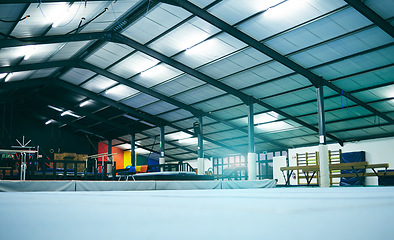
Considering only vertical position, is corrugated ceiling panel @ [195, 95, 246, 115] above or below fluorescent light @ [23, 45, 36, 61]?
below

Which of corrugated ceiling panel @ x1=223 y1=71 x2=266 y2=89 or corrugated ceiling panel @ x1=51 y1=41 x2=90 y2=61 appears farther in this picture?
corrugated ceiling panel @ x1=223 y1=71 x2=266 y2=89

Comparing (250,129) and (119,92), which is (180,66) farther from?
(119,92)

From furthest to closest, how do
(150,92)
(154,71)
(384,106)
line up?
(150,92), (154,71), (384,106)

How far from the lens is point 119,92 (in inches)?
669

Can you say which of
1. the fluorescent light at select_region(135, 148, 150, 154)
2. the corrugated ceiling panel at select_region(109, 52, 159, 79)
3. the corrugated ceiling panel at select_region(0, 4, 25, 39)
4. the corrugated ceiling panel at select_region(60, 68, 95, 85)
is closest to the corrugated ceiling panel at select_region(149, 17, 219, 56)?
the corrugated ceiling panel at select_region(109, 52, 159, 79)

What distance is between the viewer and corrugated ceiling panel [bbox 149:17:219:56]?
10.3 meters

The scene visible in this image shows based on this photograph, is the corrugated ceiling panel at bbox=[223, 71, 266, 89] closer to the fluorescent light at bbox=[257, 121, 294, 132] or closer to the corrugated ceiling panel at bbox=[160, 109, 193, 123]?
the fluorescent light at bbox=[257, 121, 294, 132]

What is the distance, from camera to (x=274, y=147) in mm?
20625

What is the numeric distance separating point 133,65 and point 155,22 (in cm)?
357

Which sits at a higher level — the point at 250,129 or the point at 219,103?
the point at 219,103

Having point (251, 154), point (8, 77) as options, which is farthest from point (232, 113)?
point (8, 77)

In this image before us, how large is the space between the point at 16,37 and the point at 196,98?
327 inches

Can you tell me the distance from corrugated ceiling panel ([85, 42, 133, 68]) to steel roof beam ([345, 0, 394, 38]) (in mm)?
7844

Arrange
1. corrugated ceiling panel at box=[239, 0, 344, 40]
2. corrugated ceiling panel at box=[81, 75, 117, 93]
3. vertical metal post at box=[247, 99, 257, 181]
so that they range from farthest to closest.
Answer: corrugated ceiling panel at box=[81, 75, 117, 93], vertical metal post at box=[247, 99, 257, 181], corrugated ceiling panel at box=[239, 0, 344, 40]
